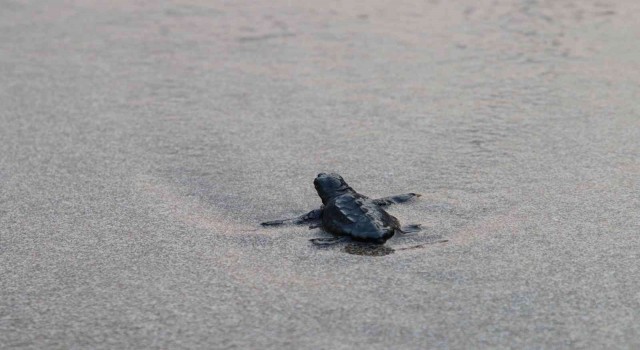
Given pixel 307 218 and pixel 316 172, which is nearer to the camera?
pixel 307 218

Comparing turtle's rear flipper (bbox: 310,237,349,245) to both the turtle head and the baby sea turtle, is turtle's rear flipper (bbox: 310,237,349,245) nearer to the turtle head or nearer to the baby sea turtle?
the baby sea turtle

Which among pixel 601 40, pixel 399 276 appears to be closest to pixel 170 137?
pixel 399 276

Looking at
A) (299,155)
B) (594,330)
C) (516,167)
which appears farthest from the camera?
(299,155)

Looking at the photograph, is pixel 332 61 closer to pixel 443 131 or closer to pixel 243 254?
pixel 443 131

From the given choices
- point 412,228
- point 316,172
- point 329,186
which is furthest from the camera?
point 316,172

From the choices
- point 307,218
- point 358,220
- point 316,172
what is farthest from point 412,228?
point 316,172

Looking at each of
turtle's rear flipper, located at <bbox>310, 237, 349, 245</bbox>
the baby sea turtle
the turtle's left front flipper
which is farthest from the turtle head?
turtle's rear flipper, located at <bbox>310, 237, 349, 245</bbox>

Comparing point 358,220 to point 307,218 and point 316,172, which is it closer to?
point 307,218
